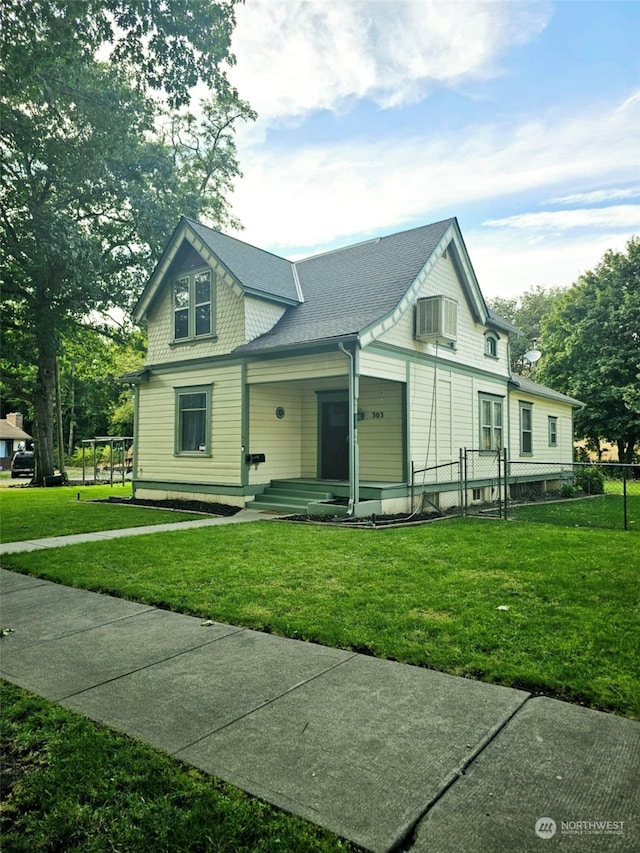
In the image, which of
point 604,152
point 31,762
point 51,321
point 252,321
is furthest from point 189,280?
point 31,762

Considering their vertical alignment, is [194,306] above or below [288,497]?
above

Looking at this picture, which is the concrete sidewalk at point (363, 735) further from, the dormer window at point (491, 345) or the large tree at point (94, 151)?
the dormer window at point (491, 345)

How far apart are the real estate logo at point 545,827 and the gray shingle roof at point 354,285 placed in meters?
8.78

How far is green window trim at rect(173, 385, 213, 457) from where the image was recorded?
13240mm

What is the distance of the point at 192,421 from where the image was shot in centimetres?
1370

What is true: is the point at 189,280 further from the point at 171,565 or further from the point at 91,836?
the point at 91,836

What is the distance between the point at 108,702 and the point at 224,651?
3.11ft

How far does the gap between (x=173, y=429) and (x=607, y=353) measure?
75.3 feet

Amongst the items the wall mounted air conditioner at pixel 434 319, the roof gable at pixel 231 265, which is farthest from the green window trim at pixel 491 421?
the roof gable at pixel 231 265

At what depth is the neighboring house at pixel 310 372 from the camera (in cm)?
1164

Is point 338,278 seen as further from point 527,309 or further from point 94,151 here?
point 527,309

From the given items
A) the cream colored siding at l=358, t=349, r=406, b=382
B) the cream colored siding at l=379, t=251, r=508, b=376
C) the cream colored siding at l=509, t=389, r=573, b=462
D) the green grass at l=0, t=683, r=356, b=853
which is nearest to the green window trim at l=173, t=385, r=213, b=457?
the cream colored siding at l=358, t=349, r=406, b=382

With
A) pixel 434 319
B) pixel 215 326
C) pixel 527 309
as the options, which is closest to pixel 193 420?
pixel 215 326

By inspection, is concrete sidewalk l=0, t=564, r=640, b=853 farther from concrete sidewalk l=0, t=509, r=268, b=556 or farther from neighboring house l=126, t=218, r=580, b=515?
neighboring house l=126, t=218, r=580, b=515
